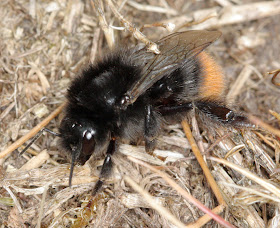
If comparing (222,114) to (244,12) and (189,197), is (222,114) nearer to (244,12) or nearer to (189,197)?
(189,197)

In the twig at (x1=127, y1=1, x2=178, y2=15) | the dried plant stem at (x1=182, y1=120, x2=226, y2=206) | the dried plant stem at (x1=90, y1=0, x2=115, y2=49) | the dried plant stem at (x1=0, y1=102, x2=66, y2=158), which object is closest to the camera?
the dried plant stem at (x1=182, y1=120, x2=226, y2=206)

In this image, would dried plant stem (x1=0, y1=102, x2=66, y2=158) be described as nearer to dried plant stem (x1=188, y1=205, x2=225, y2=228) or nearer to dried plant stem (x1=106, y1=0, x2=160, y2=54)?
dried plant stem (x1=106, y1=0, x2=160, y2=54)

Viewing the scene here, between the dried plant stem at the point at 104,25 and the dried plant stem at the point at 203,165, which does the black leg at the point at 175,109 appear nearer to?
the dried plant stem at the point at 203,165

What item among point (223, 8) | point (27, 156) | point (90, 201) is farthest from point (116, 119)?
point (223, 8)

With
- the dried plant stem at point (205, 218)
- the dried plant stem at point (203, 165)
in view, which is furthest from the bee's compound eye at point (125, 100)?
the dried plant stem at point (205, 218)

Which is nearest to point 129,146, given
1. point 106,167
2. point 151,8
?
point 106,167

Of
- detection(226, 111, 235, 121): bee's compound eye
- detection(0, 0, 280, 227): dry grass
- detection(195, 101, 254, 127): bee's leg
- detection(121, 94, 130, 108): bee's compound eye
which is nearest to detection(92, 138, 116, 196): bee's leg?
detection(0, 0, 280, 227): dry grass
